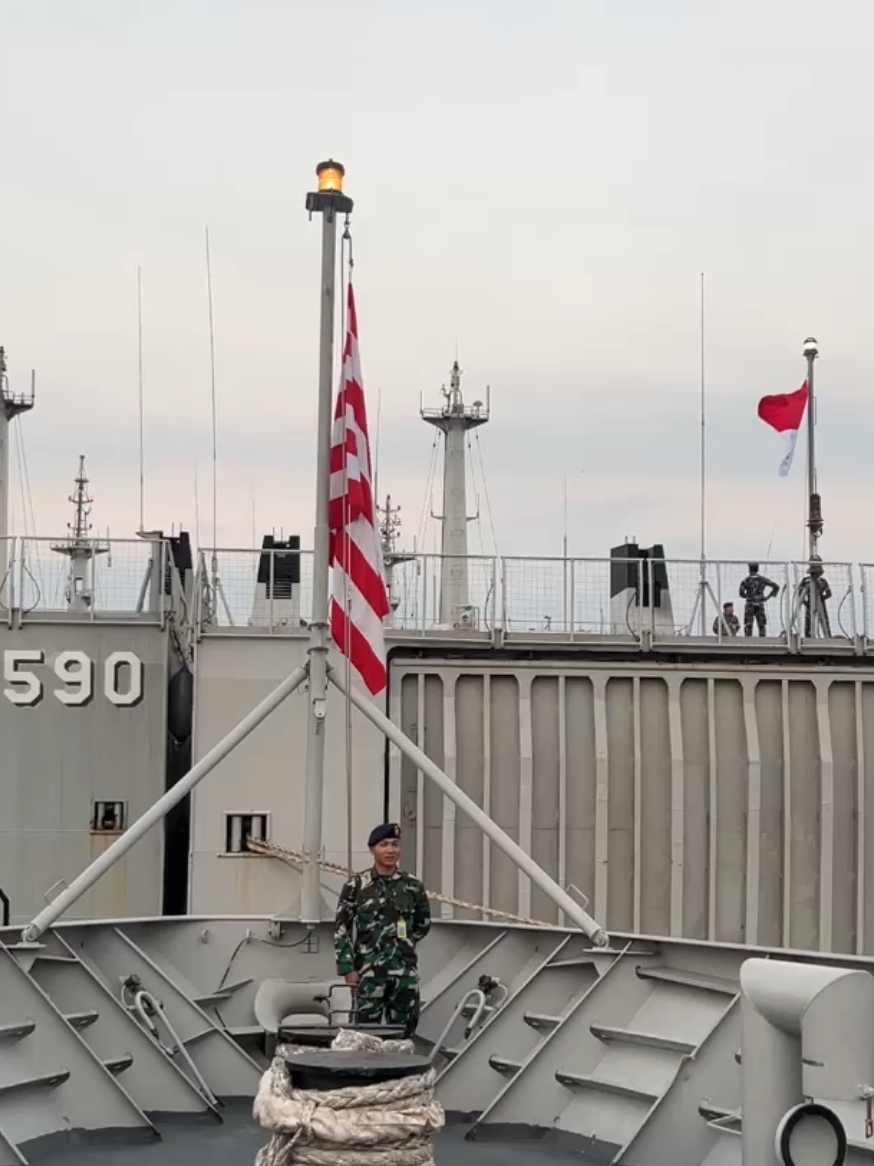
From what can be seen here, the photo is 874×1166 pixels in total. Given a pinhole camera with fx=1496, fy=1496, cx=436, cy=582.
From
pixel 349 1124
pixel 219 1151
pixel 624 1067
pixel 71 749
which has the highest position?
pixel 71 749

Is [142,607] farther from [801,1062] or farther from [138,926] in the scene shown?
[801,1062]

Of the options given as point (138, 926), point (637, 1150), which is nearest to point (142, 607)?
point (138, 926)

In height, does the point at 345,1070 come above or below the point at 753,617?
below

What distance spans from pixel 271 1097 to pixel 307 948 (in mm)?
4423

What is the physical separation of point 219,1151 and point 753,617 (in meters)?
12.7

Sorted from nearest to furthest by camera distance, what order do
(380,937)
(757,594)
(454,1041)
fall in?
(380,937)
(454,1041)
(757,594)

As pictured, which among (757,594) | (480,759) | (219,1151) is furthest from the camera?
(757,594)

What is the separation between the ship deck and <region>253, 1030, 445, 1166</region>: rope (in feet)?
6.57

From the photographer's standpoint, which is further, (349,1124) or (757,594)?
(757,594)

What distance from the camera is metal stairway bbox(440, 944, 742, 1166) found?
7.18 meters

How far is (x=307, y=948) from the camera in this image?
9703mm

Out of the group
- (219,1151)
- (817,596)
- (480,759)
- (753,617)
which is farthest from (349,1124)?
(753,617)

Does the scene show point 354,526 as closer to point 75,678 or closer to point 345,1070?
point 345,1070

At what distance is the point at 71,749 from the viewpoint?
53.3 ft
